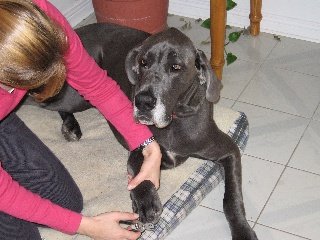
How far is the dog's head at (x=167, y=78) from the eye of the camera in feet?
6.81

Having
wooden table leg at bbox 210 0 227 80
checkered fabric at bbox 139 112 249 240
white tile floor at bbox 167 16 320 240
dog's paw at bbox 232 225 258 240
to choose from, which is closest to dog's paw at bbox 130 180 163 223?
checkered fabric at bbox 139 112 249 240

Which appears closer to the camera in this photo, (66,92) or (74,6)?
(66,92)

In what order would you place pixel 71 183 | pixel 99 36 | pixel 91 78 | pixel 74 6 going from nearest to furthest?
pixel 91 78 < pixel 71 183 < pixel 99 36 < pixel 74 6

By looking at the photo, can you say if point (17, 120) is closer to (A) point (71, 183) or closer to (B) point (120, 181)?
(A) point (71, 183)

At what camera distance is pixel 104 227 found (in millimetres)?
1714

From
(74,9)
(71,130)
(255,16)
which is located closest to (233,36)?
(255,16)

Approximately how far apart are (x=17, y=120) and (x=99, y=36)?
2.55 feet

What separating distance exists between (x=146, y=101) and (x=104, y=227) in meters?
0.57

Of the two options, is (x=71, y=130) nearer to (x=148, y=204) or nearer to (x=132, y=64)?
(x=132, y=64)

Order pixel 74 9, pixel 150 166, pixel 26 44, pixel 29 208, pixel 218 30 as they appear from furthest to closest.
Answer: pixel 74 9
pixel 218 30
pixel 150 166
pixel 29 208
pixel 26 44

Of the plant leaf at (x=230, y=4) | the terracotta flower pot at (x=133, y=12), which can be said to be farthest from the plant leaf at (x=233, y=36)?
the terracotta flower pot at (x=133, y=12)

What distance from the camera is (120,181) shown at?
2.47 metres

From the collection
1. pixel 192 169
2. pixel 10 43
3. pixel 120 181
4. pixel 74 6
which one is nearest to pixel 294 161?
pixel 192 169

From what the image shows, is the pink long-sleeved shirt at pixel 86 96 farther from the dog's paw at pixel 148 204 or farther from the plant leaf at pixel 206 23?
the plant leaf at pixel 206 23
